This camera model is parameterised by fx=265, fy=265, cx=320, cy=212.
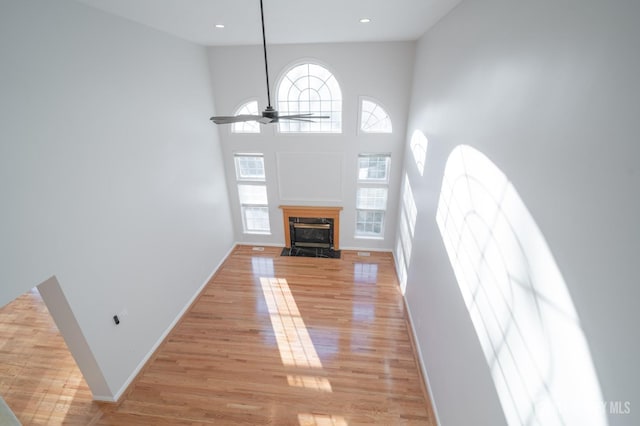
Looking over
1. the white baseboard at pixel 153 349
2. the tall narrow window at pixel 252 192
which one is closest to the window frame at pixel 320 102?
the tall narrow window at pixel 252 192

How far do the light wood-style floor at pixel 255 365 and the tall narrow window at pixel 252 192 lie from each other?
174 centimetres

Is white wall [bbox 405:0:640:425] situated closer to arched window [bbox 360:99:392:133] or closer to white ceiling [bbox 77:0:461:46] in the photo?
white ceiling [bbox 77:0:461:46]

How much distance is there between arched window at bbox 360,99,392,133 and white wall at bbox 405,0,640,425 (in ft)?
8.81

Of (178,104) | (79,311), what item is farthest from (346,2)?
(79,311)

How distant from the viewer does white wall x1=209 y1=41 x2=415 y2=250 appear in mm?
4930

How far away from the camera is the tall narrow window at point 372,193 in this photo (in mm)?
5723

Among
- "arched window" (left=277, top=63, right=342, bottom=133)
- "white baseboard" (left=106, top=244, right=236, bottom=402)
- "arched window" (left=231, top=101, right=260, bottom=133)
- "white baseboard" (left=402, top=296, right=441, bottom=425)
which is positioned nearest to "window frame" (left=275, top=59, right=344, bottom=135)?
"arched window" (left=277, top=63, right=342, bottom=133)

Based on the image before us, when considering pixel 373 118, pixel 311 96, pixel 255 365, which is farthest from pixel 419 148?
pixel 255 365

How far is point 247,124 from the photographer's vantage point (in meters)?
5.65

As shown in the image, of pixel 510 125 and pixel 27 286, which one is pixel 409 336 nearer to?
pixel 510 125

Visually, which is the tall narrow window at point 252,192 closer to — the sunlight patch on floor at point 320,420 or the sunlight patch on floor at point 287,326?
the sunlight patch on floor at point 287,326

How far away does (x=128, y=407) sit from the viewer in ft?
10.3

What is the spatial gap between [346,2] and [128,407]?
528 centimetres

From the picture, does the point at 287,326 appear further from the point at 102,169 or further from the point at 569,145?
the point at 569,145
